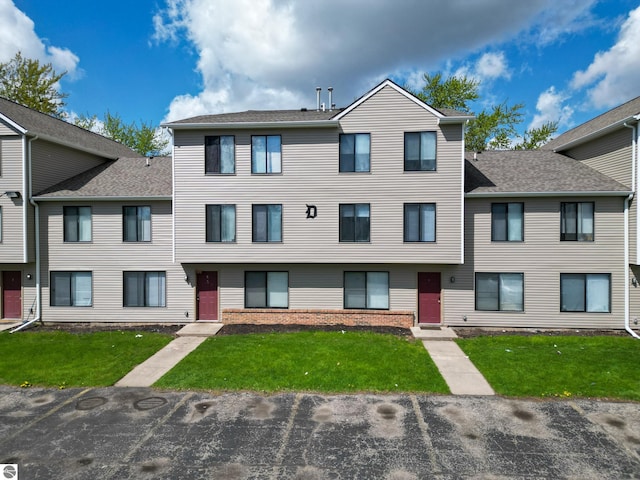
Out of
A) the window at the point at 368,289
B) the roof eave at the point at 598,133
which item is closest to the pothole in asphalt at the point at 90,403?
the window at the point at 368,289

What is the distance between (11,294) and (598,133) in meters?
28.0

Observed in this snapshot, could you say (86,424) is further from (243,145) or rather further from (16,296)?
(16,296)

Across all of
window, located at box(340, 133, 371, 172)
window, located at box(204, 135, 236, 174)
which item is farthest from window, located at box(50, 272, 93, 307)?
window, located at box(340, 133, 371, 172)

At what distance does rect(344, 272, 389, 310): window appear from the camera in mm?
16891

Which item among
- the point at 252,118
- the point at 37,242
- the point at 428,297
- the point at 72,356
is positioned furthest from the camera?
the point at 37,242

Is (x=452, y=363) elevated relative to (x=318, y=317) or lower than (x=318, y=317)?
lower

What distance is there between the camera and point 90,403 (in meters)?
9.46

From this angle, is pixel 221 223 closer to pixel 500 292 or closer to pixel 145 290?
pixel 145 290

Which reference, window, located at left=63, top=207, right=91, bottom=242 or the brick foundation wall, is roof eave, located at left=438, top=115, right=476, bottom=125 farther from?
window, located at left=63, top=207, right=91, bottom=242

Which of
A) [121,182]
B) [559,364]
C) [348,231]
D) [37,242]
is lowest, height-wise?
[559,364]

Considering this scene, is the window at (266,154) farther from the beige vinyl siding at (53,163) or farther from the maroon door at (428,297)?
the beige vinyl siding at (53,163)

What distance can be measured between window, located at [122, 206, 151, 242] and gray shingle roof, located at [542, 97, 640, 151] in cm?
2064

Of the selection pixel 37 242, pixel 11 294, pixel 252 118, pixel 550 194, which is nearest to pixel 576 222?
pixel 550 194

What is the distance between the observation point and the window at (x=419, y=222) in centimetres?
1594
